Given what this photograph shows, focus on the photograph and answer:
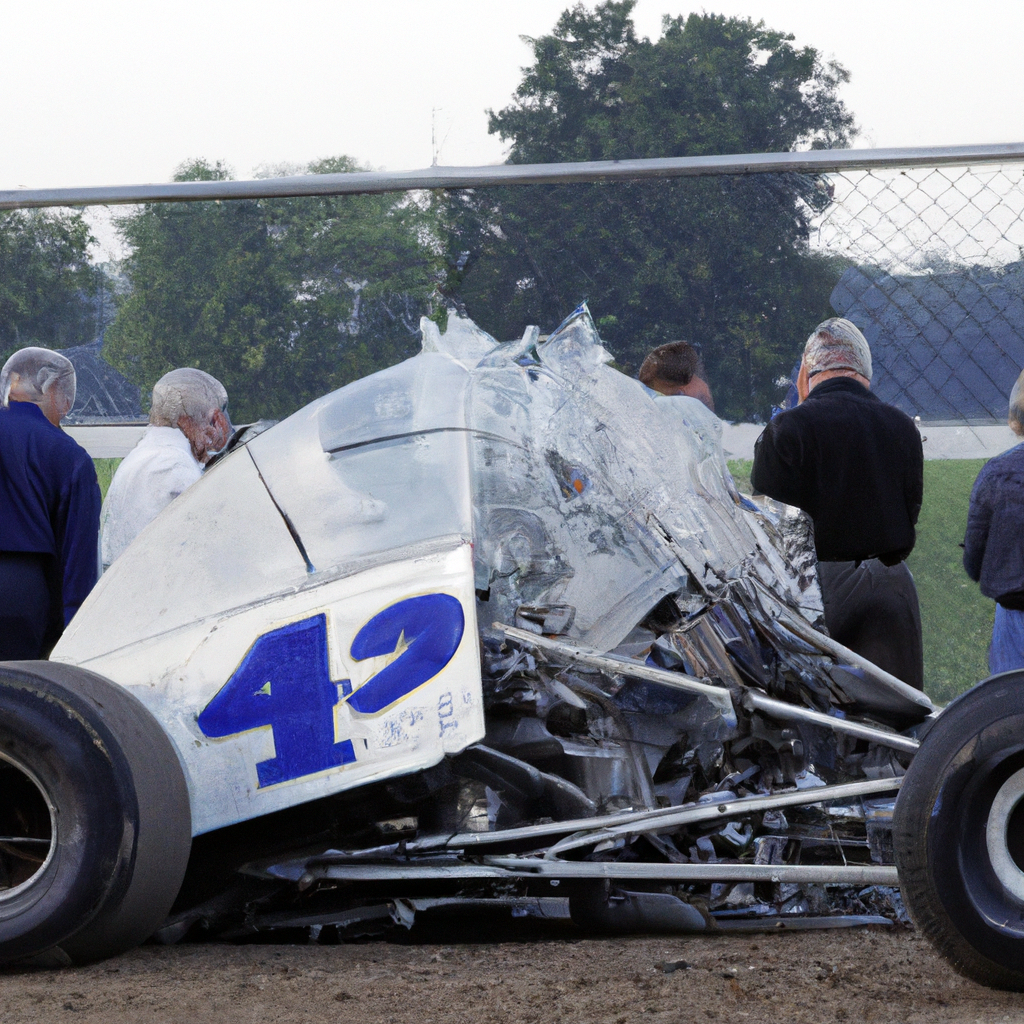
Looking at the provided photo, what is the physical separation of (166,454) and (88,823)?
2036 mm

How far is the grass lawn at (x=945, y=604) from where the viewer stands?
16.8 feet

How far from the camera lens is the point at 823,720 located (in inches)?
114

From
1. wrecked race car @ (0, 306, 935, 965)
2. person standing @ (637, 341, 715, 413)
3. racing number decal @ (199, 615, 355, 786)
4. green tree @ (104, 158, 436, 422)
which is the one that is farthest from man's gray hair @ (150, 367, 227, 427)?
racing number decal @ (199, 615, 355, 786)

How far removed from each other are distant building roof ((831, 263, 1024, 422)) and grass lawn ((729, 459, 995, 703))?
0.57 metres

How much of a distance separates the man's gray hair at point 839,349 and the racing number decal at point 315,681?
235 cm

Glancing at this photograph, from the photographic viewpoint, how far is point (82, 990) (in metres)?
2.40

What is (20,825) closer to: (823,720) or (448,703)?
(448,703)

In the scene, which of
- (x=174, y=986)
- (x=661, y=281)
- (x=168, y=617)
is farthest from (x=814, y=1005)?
(x=661, y=281)

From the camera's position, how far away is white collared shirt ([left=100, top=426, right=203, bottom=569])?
165 inches

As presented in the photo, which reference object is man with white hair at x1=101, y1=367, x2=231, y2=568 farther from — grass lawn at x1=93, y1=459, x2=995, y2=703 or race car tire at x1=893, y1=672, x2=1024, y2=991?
race car tire at x1=893, y1=672, x2=1024, y2=991

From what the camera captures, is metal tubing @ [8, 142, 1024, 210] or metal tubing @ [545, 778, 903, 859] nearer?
metal tubing @ [545, 778, 903, 859]

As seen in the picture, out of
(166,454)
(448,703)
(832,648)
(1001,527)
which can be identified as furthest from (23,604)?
(1001,527)

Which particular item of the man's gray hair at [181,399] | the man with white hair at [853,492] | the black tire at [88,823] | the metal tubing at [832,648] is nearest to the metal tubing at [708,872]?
the metal tubing at [832,648]

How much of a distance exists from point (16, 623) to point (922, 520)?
149 inches
